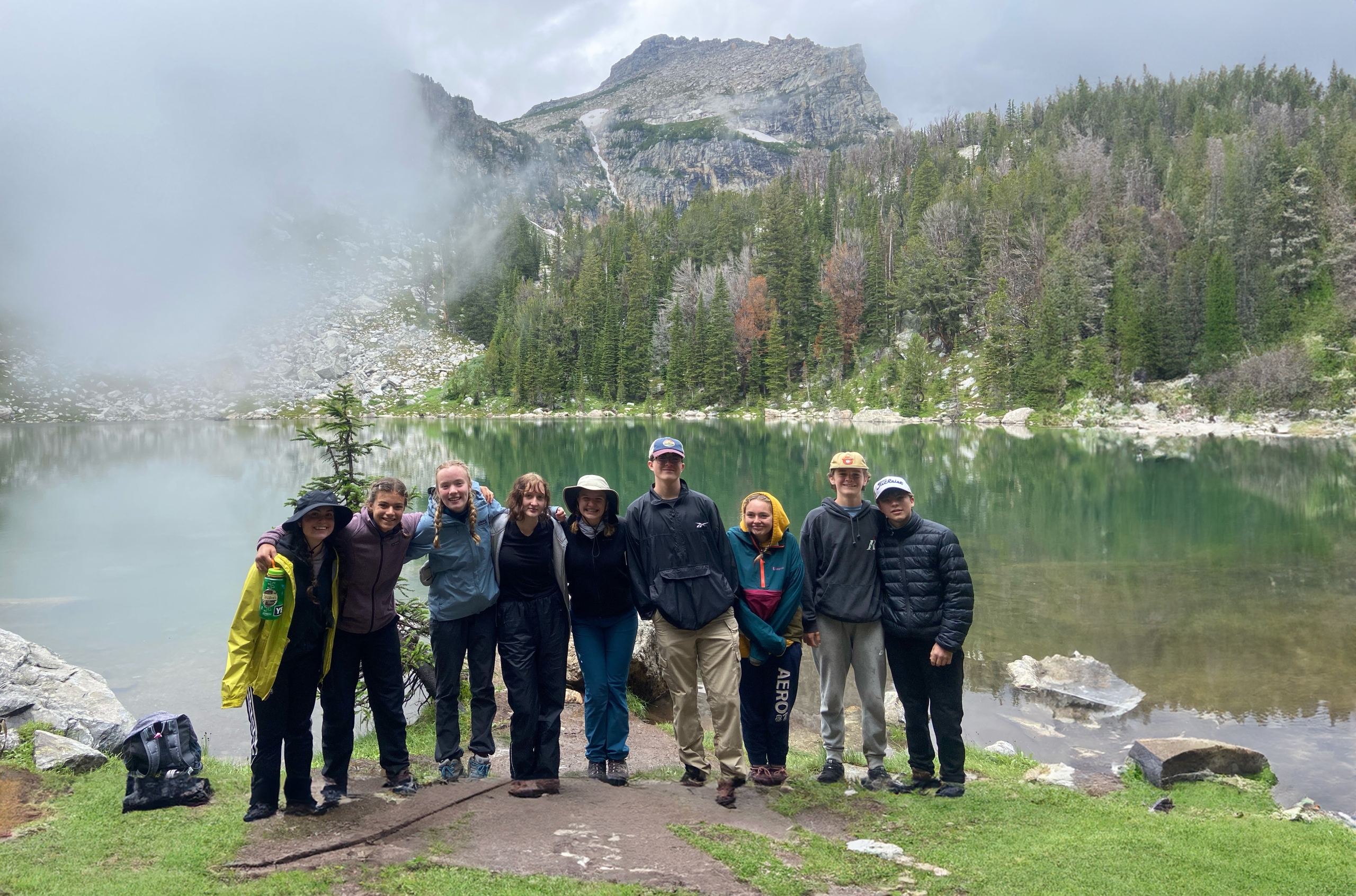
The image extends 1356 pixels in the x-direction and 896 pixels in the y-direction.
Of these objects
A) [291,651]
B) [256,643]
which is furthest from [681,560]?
[256,643]

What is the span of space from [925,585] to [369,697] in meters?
4.59

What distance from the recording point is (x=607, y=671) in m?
6.38

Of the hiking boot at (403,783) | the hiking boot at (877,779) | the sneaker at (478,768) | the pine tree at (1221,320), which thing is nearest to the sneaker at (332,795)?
the hiking boot at (403,783)

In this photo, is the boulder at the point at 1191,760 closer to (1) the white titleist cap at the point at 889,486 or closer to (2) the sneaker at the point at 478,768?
(1) the white titleist cap at the point at 889,486

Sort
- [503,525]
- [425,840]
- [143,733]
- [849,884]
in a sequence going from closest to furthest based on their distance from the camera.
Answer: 1. [849,884]
2. [425,840]
3. [143,733]
4. [503,525]

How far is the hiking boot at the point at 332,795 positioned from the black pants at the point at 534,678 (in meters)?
1.26

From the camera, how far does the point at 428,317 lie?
119938 mm

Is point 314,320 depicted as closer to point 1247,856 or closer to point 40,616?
point 40,616

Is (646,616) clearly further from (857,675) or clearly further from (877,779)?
(877,779)

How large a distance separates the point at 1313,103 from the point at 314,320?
141 metres

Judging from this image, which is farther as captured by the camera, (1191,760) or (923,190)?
(923,190)

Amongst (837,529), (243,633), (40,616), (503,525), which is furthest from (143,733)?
(40,616)

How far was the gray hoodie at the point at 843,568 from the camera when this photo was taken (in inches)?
253

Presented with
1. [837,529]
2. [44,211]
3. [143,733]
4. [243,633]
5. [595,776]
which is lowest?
[595,776]
